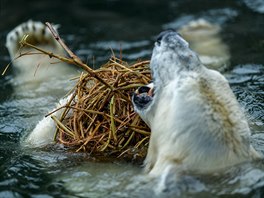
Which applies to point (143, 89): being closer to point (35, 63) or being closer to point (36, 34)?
point (36, 34)

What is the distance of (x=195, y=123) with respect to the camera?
3.36m

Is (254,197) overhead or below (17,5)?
below

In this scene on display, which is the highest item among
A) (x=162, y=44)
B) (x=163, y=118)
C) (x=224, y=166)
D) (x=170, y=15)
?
(x=170, y=15)

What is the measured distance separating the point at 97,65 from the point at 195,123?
3609mm

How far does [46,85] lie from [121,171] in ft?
8.08

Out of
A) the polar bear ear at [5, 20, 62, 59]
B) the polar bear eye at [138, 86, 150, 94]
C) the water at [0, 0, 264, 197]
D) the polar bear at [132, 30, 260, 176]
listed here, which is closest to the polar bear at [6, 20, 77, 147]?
the polar bear ear at [5, 20, 62, 59]

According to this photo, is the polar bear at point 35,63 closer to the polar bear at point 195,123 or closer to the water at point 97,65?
the water at point 97,65

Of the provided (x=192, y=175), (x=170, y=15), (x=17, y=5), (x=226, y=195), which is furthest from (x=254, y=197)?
(x=17, y=5)

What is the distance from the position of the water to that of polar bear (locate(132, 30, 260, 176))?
0.37 ft

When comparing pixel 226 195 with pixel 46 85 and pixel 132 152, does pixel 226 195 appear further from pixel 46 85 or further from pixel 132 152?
pixel 46 85

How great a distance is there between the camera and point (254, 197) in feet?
11.5

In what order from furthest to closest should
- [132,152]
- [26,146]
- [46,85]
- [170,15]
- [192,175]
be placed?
[170,15] → [46,85] → [26,146] → [132,152] → [192,175]

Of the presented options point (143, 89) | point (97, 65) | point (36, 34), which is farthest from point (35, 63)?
point (143, 89)

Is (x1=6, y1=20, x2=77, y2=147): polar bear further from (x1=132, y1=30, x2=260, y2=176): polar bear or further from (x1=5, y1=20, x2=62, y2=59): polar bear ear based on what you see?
(x1=132, y1=30, x2=260, y2=176): polar bear
